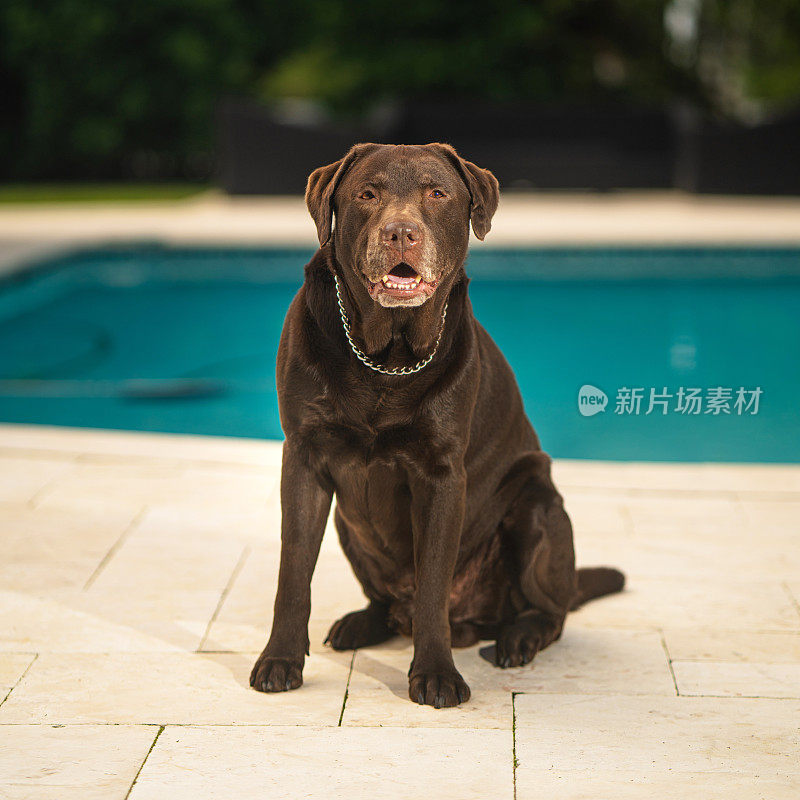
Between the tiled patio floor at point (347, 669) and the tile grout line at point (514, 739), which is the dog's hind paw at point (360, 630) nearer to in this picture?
the tiled patio floor at point (347, 669)

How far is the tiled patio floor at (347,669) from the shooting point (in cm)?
225

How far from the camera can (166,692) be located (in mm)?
2611

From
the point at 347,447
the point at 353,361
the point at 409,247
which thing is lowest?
the point at 347,447

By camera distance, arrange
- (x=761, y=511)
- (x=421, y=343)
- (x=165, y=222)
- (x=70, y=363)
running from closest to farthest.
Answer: (x=421, y=343), (x=761, y=511), (x=70, y=363), (x=165, y=222)

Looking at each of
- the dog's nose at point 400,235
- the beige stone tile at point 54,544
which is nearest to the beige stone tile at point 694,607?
the dog's nose at point 400,235

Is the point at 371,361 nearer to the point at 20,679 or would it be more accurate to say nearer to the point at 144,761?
the point at 144,761

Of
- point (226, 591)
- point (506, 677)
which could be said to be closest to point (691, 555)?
point (506, 677)

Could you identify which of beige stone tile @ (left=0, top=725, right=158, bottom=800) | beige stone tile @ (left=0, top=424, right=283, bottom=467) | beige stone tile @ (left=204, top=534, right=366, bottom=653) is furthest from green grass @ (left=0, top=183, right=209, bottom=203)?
beige stone tile @ (left=0, top=725, right=158, bottom=800)

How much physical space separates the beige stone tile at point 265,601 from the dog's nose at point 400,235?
1.13 meters

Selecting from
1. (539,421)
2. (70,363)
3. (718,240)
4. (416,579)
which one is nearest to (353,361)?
Answer: (416,579)

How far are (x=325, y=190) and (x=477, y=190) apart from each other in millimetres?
325

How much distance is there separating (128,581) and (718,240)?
24.9ft

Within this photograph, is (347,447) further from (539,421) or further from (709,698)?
(539,421)

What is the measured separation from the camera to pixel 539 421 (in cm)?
631
